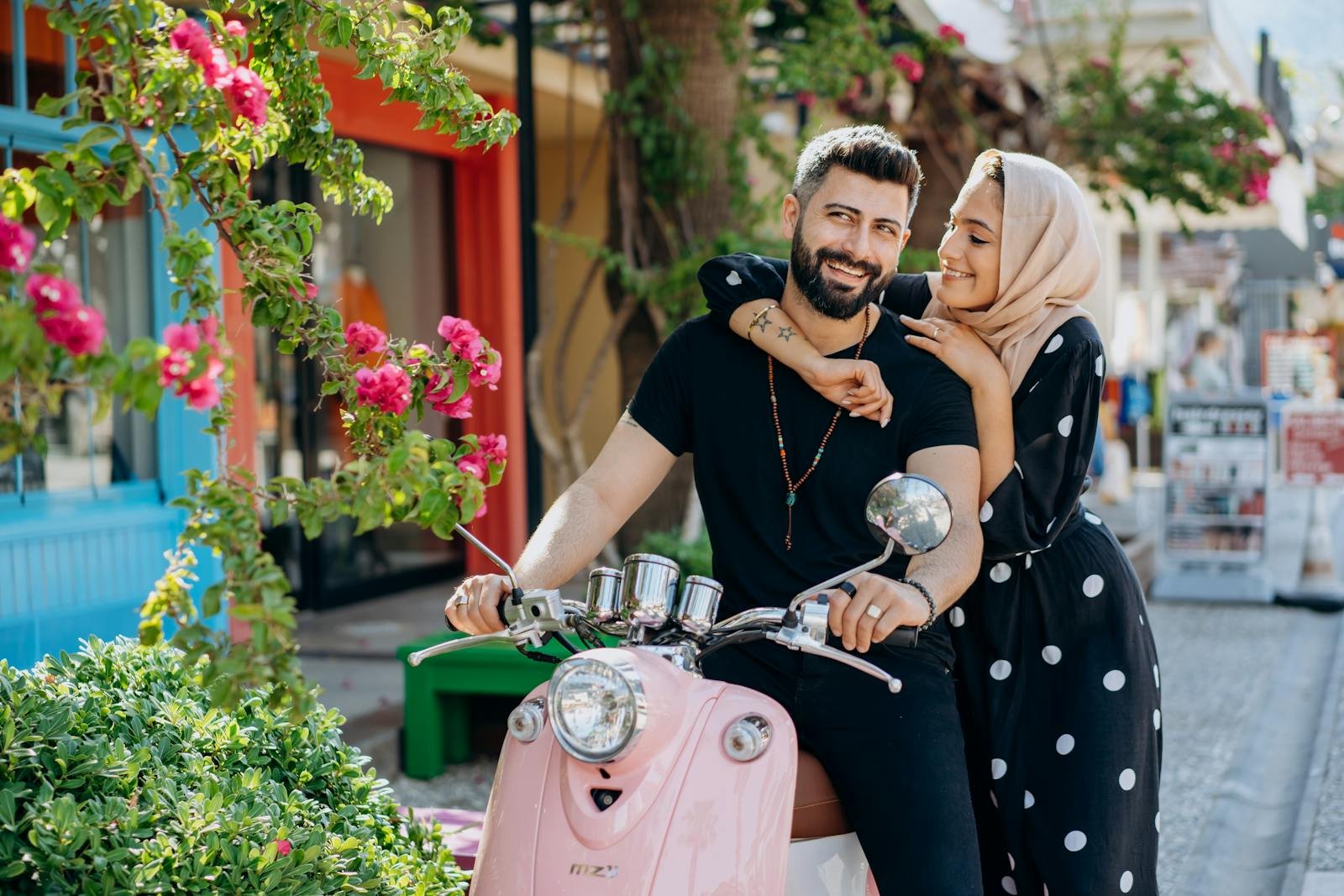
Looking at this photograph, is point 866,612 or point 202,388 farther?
point 866,612

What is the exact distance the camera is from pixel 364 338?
7.46 ft

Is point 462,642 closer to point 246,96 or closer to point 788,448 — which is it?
point 788,448

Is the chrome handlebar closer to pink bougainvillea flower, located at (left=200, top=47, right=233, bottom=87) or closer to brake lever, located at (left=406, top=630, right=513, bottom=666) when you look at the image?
brake lever, located at (left=406, top=630, right=513, bottom=666)

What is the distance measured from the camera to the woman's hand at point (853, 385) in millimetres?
2502

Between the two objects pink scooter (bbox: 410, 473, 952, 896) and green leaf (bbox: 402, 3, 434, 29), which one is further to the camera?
green leaf (bbox: 402, 3, 434, 29)

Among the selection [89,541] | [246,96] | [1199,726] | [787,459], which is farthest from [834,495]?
[1199,726]

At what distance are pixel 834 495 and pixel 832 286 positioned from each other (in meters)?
0.36

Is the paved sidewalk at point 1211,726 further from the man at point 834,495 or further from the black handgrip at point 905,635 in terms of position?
the black handgrip at point 905,635

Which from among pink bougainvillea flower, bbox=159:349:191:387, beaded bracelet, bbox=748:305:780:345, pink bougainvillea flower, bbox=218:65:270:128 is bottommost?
beaded bracelet, bbox=748:305:780:345

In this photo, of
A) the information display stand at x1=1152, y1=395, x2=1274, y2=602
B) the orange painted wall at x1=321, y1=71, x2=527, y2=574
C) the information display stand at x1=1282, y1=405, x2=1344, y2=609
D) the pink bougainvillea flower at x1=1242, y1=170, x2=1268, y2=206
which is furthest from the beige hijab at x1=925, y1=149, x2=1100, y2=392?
the information display stand at x1=1282, y1=405, x2=1344, y2=609

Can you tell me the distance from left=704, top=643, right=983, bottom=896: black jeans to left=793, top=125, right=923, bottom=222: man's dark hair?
796mm

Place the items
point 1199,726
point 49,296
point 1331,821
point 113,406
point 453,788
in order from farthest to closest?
1. point 1199,726
2. point 453,788
3. point 1331,821
4. point 113,406
5. point 49,296

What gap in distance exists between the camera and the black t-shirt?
2.53 meters

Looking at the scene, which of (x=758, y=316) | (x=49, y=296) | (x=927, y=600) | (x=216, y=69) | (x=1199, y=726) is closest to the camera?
(x=49, y=296)
